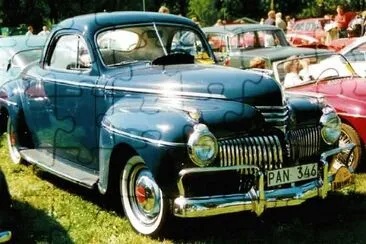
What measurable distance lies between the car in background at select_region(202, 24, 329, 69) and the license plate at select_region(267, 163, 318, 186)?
717cm

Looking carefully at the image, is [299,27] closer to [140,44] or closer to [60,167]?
[140,44]

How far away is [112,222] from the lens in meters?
5.44

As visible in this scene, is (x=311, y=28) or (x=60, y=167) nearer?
(x=60, y=167)

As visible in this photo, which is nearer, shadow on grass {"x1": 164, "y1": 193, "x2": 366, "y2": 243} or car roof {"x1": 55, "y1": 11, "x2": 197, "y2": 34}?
shadow on grass {"x1": 164, "y1": 193, "x2": 366, "y2": 243}

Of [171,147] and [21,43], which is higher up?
[21,43]

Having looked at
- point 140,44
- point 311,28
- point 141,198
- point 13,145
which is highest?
point 140,44

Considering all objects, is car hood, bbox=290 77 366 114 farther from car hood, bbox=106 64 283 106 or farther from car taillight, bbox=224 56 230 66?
car taillight, bbox=224 56 230 66

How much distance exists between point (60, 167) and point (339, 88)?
323 cm

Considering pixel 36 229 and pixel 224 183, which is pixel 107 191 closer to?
pixel 36 229

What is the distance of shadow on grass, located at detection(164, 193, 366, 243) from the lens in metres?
4.98

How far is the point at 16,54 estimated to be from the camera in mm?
10266

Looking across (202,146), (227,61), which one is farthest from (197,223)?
(227,61)

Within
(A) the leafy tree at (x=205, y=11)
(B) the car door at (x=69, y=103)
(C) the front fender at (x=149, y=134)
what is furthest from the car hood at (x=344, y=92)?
(A) the leafy tree at (x=205, y=11)

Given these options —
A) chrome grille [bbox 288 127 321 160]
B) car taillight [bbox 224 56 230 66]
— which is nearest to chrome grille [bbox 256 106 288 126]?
chrome grille [bbox 288 127 321 160]
